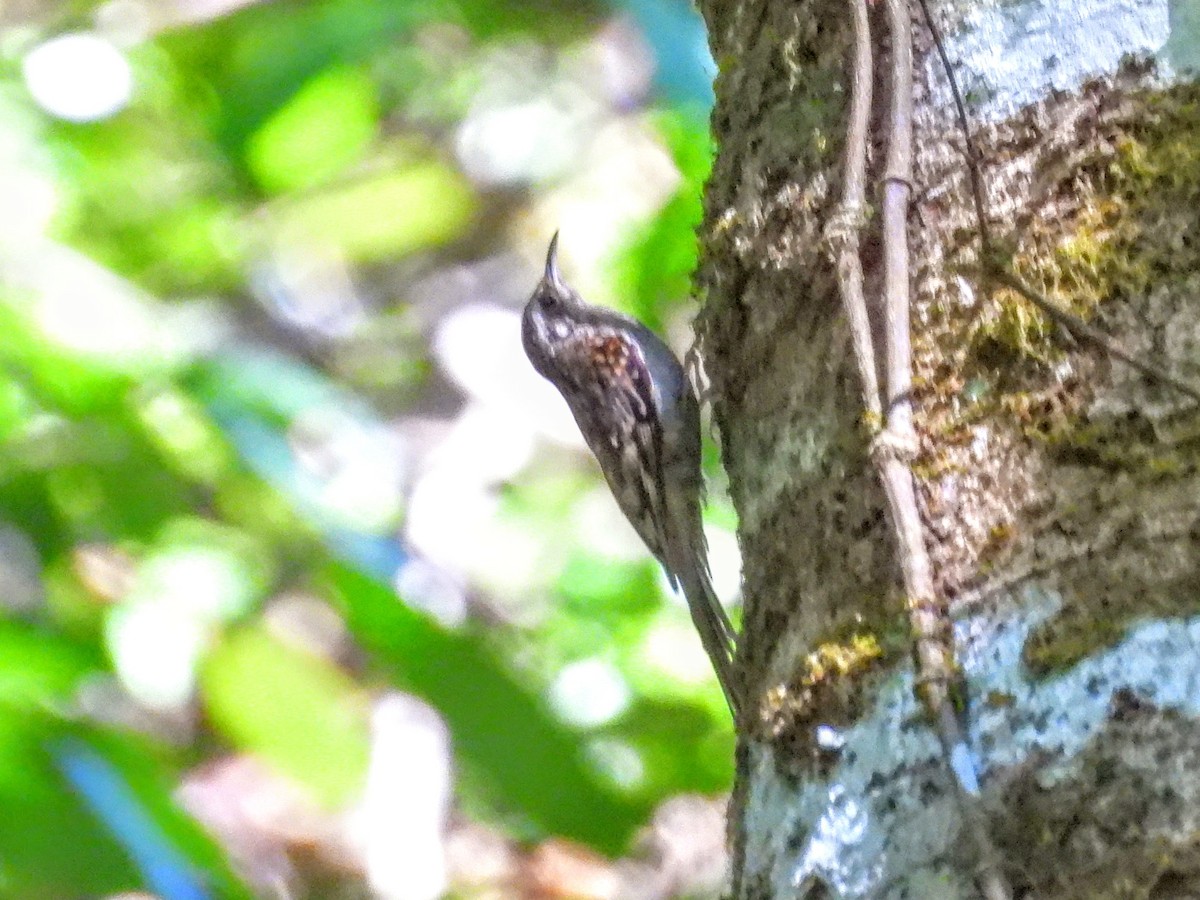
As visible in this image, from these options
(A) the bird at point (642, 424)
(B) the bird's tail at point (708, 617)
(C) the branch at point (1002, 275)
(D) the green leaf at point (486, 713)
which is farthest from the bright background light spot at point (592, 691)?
(C) the branch at point (1002, 275)

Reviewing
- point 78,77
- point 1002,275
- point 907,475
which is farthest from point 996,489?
point 78,77

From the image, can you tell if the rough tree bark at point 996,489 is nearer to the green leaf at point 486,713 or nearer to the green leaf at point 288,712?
the green leaf at point 486,713

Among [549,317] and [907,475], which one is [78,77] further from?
[907,475]

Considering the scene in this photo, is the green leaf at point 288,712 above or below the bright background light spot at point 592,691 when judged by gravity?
below

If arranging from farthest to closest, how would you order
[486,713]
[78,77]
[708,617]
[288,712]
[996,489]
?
[78,77]
[288,712]
[708,617]
[486,713]
[996,489]

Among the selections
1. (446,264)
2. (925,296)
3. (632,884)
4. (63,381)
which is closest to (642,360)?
(63,381)

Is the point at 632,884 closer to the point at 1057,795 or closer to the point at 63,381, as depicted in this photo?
the point at 63,381
